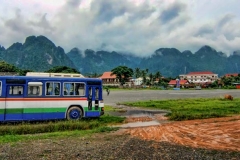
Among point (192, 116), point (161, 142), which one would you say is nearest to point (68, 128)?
point (161, 142)

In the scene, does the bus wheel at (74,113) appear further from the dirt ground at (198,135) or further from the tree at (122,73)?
the tree at (122,73)

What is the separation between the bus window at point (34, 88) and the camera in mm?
15320

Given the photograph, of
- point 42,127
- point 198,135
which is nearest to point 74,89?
point 42,127

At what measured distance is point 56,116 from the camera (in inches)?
628

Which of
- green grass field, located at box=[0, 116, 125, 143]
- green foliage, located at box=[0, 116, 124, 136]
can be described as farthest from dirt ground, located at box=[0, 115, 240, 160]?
green foliage, located at box=[0, 116, 124, 136]

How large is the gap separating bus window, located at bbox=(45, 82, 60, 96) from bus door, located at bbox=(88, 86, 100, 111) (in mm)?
2258

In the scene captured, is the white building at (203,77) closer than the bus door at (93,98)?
No

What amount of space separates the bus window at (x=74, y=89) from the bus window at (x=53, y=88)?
47 cm

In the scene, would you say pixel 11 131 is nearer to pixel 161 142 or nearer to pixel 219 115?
pixel 161 142

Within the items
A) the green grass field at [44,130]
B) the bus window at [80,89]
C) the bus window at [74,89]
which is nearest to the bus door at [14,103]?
the green grass field at [44,130]

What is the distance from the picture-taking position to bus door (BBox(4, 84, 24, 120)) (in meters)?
14.7

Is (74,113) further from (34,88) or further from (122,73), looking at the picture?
(122,73)

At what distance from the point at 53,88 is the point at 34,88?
122cm

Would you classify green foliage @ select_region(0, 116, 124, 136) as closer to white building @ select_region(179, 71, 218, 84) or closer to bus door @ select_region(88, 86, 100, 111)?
bus door @ select_region(88, 86, 100, 111)
